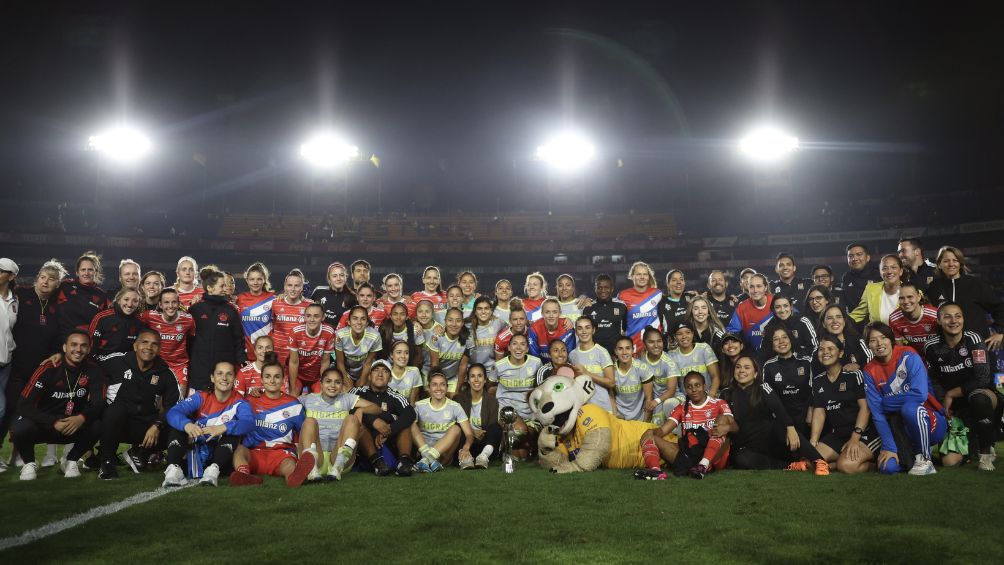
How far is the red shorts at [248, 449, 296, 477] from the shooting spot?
5.82 meters

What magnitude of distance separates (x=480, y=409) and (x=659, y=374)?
201cm

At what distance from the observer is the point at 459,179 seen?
3478 cm

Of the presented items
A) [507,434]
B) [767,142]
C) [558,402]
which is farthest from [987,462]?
[767,142]

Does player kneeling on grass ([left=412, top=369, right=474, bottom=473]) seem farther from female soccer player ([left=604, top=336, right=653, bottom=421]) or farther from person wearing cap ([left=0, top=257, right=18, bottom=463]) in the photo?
person wearing cap ([left=0, top=257, right=18, bottom=463])

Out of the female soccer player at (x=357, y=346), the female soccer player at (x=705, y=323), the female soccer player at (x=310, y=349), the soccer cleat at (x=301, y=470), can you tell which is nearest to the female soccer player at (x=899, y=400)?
the female soccer player at (x=705, y=323)

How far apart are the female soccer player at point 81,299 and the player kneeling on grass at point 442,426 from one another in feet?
12.0

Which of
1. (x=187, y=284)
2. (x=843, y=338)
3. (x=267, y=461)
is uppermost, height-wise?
(x=187, y=284)

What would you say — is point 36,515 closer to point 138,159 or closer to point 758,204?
point 138,159

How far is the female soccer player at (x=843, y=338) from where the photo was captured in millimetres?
6484

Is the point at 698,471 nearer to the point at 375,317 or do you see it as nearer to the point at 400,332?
the point at 400,332

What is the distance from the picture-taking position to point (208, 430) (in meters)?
5.67

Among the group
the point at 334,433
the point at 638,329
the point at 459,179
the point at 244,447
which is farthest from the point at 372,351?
the point at 459,179

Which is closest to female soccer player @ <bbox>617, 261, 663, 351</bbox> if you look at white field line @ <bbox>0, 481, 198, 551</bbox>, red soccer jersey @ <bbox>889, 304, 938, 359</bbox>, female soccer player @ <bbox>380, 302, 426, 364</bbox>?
red soccer jersey @ <bbox>889, 304, 938, 359</bbox>

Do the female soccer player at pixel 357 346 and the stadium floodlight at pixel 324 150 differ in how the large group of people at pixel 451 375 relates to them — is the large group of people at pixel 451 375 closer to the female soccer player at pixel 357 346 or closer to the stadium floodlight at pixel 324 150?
the female soccer player at pixel 357 346
